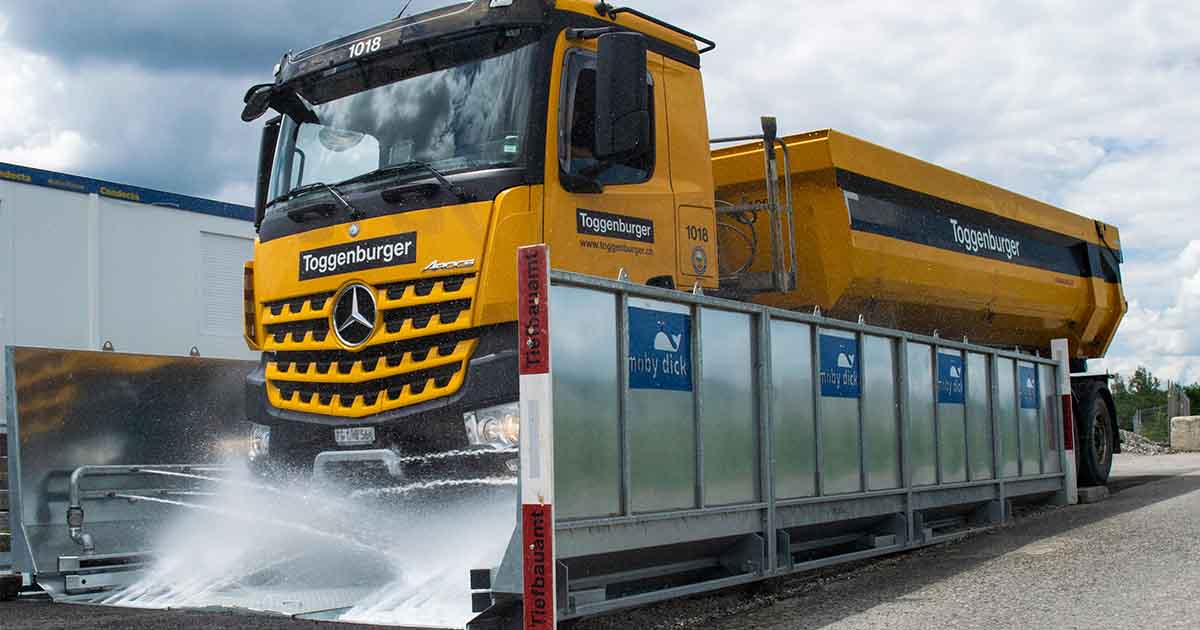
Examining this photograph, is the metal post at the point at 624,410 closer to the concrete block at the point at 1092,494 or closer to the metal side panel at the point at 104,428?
the metal side panel at the point at 104,428

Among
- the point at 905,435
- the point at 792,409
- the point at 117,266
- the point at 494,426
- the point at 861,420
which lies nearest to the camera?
the point at 494,426

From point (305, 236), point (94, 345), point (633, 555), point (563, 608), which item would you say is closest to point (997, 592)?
point (633, 555)

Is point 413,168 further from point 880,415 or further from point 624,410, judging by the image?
point 880,415

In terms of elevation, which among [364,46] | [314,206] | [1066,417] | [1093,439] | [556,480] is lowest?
[1093,439]

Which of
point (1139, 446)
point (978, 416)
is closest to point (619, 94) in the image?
point (978, 416)

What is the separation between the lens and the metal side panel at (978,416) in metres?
10.0

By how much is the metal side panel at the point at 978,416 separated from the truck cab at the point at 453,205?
149 inches

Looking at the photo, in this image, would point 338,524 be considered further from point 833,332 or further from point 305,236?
point 833,332

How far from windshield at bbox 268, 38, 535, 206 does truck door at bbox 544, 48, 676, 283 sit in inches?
8.6

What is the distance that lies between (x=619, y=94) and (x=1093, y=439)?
9229 millimetres

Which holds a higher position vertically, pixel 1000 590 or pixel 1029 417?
pixel 1029 417

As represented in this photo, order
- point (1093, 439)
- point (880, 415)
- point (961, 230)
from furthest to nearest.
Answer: point (1093, 439)
point (961, 230)
point (880, 415)

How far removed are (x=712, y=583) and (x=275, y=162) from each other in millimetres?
3537

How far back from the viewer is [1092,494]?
41.7 ft
